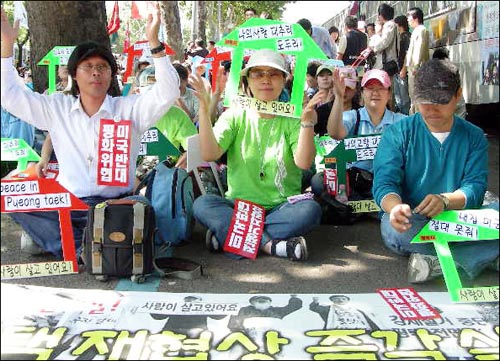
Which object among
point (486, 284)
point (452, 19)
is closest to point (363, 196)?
point (486, 284)

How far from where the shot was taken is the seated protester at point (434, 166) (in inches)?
111

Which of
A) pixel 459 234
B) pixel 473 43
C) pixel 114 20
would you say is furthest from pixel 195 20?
pixel 459 234

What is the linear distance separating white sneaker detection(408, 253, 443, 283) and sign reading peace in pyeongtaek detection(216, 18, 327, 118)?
1127 mm

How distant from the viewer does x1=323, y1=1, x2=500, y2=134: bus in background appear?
636cm

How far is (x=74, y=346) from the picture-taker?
2.27 m

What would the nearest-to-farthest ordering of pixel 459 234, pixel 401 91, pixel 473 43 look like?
pixel 459 234 → pixel 473 43 → pixel 401 91

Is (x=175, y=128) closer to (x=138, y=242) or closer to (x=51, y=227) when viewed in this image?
(x=51, y=227)

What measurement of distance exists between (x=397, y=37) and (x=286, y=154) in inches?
152

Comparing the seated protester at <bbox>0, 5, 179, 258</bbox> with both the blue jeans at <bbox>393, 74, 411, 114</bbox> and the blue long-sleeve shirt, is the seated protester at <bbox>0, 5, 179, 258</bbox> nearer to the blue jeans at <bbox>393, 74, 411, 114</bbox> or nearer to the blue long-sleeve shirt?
the blue long-sleeve shirt

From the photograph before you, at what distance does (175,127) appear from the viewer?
4.33m

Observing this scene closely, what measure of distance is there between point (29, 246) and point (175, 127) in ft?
4.68

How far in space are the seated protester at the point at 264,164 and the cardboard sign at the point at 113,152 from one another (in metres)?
0.47

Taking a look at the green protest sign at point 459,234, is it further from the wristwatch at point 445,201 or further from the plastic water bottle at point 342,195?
the plastic water bottle at point 342,195

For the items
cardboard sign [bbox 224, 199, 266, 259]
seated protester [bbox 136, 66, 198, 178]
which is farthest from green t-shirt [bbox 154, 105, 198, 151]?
cardboard sign [bbox 224, 199, 266, 259]
